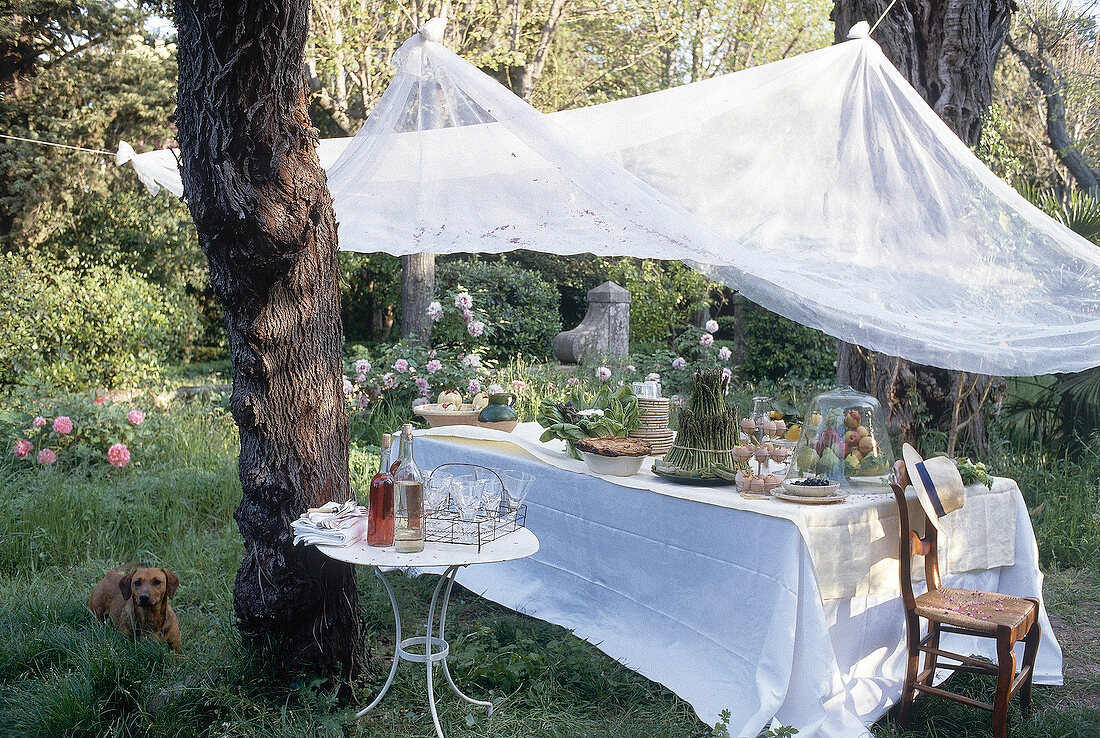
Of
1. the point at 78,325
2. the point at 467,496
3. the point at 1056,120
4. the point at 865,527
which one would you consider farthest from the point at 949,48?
the point at 1056,120

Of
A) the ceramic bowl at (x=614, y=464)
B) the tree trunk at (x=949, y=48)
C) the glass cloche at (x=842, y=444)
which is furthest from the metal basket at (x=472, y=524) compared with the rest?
the tree trunk at (x=949, y=48)

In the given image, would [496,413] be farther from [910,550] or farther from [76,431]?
[76,431]

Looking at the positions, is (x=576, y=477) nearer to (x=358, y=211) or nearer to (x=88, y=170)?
(x=358, y=211)

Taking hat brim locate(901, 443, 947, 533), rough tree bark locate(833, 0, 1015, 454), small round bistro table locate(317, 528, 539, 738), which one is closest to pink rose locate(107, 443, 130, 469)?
small round bistro table locate(317, 528, 539, 738)

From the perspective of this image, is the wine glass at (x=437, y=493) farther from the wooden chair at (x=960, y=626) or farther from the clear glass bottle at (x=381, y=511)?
the wooden chair at (x=960, y=626)

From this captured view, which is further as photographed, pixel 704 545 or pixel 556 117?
pixel 556 117

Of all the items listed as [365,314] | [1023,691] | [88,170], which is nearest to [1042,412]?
[1023,691]

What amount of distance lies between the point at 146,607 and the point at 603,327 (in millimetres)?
7014

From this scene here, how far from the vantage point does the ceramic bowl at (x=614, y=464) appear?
11.3 ft

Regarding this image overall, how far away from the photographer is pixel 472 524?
2.77 m

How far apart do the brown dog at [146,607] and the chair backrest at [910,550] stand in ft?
8.64

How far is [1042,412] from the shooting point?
6.23 metres

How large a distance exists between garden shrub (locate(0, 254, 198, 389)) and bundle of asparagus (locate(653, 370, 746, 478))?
6.72 m

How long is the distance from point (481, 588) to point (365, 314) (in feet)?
31.4
